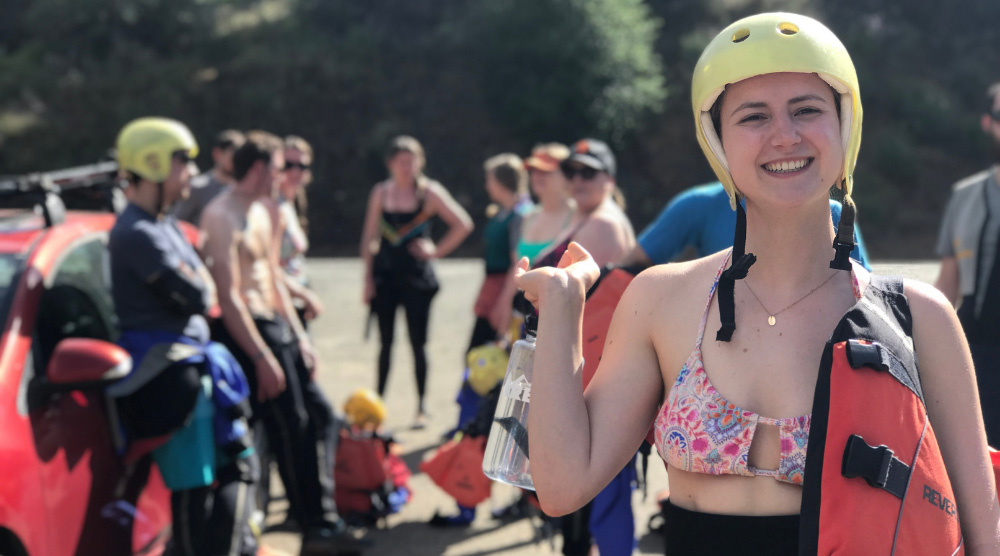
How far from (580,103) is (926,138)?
42.7 ft

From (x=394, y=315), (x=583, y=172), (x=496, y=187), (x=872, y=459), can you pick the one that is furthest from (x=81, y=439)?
(x=496, y=187)

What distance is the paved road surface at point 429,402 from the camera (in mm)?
5184

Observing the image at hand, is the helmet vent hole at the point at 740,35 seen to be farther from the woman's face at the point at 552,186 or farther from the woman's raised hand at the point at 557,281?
the woman's face at the point at 552,186

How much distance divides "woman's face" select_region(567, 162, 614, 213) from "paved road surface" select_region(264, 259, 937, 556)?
1.52m

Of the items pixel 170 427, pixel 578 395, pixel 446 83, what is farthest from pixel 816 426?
pixel 446 83

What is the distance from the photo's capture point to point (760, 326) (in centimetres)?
187

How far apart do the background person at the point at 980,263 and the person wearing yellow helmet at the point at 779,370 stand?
1791mm

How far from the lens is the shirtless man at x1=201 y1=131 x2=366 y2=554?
15.5ft

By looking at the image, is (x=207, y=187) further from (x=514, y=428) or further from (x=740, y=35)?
(x=740, y=35)

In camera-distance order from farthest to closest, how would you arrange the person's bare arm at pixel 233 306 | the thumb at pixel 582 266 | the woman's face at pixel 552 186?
1. the woman's face at pixel 552 186
2. the person's bare arm at pixel 233 306
3. the thumb at pixel 582 266

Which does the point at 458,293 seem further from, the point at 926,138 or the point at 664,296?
the point at 926,138

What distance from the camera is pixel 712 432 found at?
1793mm

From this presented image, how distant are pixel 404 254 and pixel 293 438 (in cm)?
278

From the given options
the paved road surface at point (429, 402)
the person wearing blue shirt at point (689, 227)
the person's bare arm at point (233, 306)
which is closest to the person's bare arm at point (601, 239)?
the person wearing blue shirt at point (689, 227)
